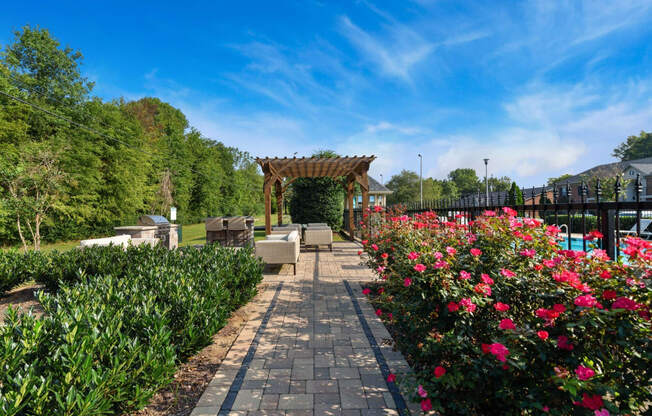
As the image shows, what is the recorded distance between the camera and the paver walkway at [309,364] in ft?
7.05

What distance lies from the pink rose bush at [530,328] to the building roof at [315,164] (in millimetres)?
8200

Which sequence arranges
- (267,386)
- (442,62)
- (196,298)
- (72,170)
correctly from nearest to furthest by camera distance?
(267,386) → (196,298) → (442,62) → (72,170)

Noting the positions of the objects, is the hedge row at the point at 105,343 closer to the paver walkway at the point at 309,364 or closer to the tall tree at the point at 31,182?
the paver walkway at the point at 309,364

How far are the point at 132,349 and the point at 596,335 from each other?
2.43m

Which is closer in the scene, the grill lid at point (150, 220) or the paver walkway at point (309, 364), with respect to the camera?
the paver walkway at point (309, 364)

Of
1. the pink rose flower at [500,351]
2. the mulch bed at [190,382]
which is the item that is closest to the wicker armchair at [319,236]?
the mulch bed at [190,382]

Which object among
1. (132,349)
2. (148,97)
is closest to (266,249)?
(132,349)

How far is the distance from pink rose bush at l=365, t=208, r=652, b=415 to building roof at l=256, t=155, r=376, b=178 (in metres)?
8.20

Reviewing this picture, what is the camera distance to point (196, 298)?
2.68 metres

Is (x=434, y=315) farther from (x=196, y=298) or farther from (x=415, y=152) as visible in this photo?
(x=415, y=152)

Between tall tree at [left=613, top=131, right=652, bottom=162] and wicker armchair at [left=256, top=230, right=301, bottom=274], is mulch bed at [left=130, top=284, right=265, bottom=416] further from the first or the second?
tall tree at [left=613, top=131, right=652, bottom=162]

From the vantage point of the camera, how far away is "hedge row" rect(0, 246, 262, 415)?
1.41 m

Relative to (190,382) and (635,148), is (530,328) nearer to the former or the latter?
(190,382)

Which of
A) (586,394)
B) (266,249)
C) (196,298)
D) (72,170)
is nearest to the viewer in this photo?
(586,394)
